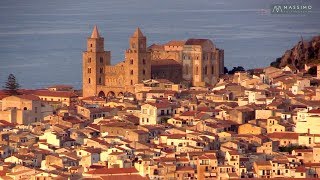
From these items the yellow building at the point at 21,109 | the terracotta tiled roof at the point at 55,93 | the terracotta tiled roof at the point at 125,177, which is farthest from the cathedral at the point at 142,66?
the terracotta tiled roof at the point at 125,177

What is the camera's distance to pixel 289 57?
70938 millimetres

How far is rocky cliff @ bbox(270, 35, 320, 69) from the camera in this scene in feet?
228

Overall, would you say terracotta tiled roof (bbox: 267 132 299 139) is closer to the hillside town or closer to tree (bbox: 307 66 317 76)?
the hillside town

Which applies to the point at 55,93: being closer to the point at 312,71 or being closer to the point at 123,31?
the point at 312,71

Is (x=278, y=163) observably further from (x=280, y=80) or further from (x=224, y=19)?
(x=224, y=19)

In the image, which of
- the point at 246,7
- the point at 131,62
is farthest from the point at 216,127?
the point at 246,7

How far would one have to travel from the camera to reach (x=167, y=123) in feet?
178

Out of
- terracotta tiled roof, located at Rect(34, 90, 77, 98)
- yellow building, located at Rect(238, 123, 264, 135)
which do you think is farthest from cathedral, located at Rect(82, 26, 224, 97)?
yellow building, located at Rect(238, 123, 264, 135)

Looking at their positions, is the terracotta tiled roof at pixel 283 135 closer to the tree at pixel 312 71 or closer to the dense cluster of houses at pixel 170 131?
the dense cluster of houses at pixel 170 131

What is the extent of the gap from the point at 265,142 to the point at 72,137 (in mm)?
5893

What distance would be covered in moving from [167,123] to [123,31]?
65266 millimetres

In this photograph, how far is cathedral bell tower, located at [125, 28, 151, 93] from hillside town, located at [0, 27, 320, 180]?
4 cm

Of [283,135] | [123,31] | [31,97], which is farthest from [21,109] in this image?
[123,31]

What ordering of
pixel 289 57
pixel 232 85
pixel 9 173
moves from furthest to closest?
pixel 289 57 < pixel 232 85 < pixel 9 173
